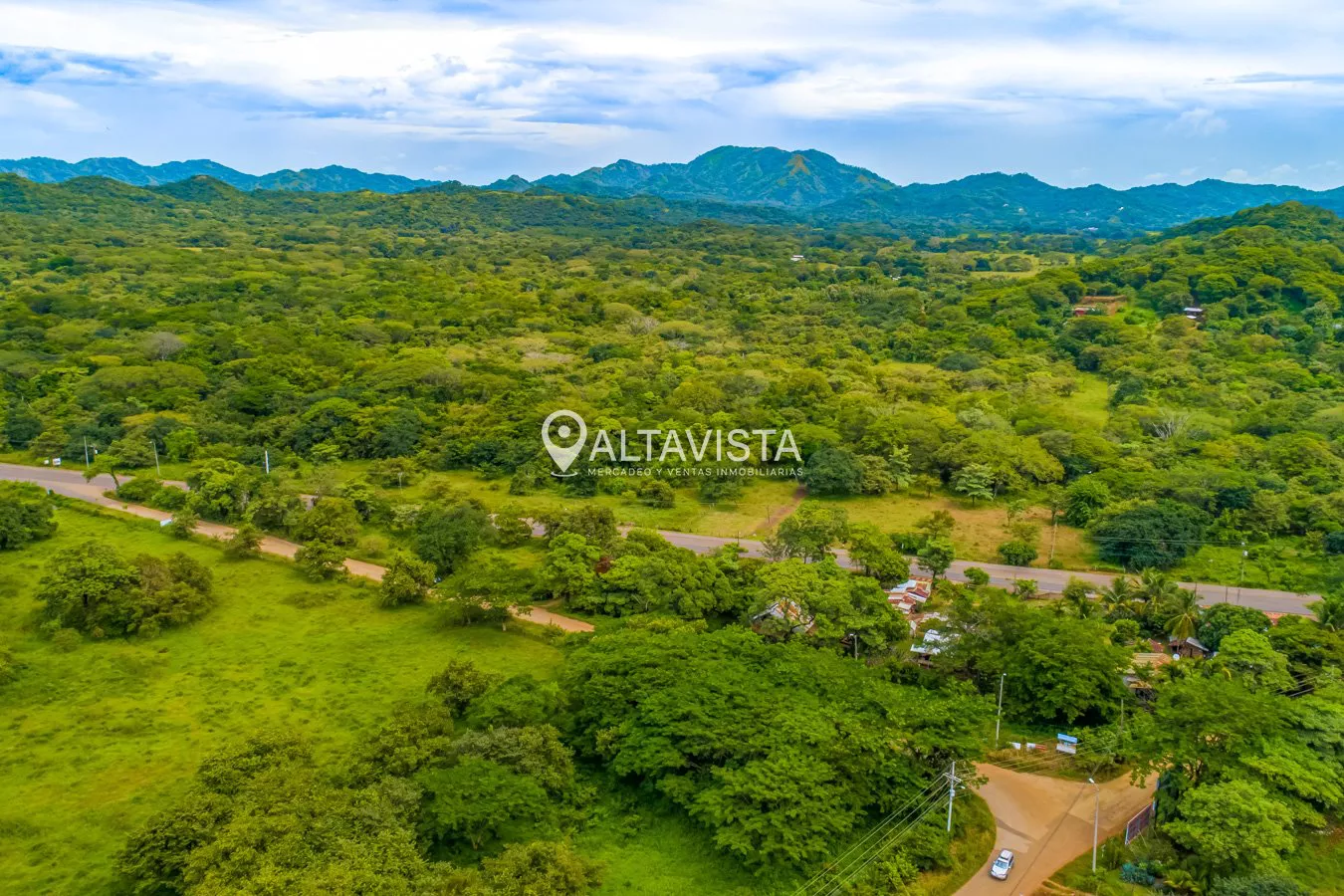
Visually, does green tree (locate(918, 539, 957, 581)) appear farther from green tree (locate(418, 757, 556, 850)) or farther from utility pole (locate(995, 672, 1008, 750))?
green tree (locate(418, 757, 556, 850))

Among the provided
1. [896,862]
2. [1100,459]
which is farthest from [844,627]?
[1100,459]

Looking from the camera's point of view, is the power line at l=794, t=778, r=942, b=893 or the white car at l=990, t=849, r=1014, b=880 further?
the white car at l=990, t=849, r=1014, b=880

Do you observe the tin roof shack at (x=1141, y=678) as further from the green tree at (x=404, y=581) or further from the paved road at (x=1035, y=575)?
the green tree at (x=404, y=581)

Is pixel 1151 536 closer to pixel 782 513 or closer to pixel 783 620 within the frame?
pixel 782 513

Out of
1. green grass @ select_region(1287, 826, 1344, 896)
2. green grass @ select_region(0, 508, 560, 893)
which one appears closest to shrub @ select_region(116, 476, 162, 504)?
green grass @ select_region(0, 508, 560, 893)

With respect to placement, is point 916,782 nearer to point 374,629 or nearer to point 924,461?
point 374,629
